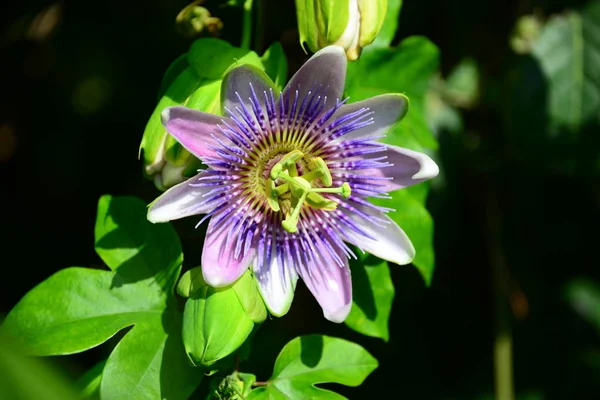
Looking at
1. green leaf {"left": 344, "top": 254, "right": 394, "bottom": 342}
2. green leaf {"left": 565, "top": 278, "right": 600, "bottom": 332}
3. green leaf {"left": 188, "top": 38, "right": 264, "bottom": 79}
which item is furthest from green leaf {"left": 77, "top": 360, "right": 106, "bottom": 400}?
green leaf {"left": 565, "top": 278, "right": 600, "bottom": 332}

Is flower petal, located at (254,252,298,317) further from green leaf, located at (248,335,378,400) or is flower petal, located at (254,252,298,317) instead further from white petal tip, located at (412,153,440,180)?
white petal tip, located at (412,153,440,180)

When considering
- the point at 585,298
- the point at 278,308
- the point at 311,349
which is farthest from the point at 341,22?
the point at 585,298

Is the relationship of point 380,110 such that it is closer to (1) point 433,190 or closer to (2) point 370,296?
(2) point 370,296

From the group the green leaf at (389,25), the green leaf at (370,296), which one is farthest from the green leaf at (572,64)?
the green leaf at (370,296)

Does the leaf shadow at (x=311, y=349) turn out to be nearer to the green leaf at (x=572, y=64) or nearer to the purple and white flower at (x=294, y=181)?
the purple and white flower at (x=294, y=181)

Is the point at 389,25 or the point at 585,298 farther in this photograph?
the point at 585,298
